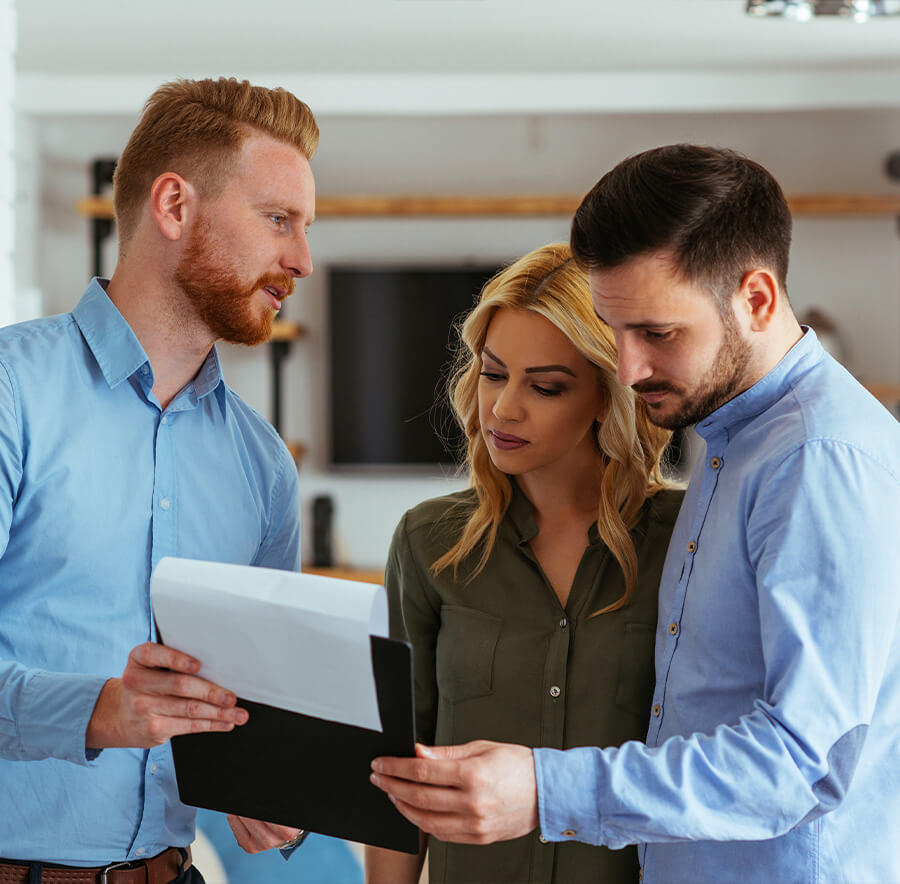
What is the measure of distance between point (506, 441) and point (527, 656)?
0.29 metres

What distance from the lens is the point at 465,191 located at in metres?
4.89

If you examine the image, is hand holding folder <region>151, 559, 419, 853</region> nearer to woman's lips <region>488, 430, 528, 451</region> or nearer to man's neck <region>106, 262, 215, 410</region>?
man's neck <region>106, 262, 215, 410</region>

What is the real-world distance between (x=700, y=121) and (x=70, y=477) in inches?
164

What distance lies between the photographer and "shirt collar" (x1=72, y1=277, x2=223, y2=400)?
4.28ft

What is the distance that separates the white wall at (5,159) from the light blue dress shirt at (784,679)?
1672 mm

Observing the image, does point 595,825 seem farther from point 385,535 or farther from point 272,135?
point 385,535

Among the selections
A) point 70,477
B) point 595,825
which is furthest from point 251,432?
point 595,825

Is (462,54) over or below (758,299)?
over

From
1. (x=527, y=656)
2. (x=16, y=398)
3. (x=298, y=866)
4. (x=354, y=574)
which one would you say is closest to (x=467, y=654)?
(x=527, y=656)

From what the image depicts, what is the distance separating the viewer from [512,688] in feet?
4.69

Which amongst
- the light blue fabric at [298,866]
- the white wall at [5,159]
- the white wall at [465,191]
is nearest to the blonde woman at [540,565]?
the light blue fabric at [298,866]

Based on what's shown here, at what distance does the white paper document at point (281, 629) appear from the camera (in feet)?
3.16

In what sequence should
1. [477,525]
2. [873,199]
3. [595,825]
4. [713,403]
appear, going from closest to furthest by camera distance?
[595,825] < [713,403] < [477,525] < [873,199]

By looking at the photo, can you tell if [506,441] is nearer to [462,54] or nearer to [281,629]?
[281,629]
